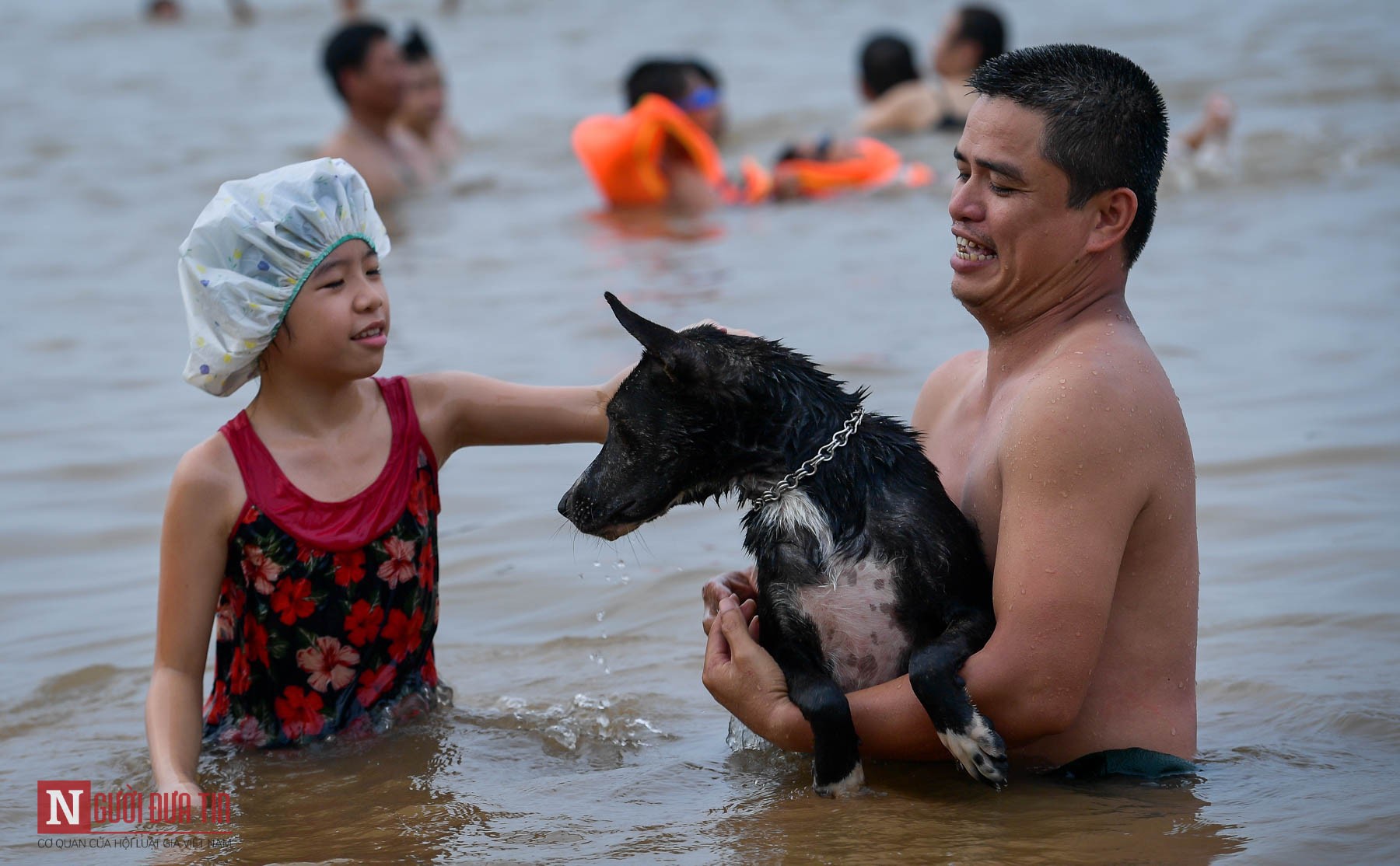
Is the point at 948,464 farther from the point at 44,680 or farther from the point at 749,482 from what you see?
the point at 44,680

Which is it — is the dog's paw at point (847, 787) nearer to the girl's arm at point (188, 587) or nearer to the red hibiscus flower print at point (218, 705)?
the girl's arm at point (188, 587)

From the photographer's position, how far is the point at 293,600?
4.35 metres

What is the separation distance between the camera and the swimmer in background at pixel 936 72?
679 inches

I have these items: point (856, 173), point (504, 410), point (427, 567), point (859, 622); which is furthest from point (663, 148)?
point (859, 622)

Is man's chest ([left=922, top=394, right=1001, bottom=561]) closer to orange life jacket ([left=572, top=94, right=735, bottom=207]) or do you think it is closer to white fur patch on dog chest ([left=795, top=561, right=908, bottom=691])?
white fur patch on dog chest ([left=795, top=561, right=908, bottom=691])

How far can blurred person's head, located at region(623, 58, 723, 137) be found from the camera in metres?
14.3

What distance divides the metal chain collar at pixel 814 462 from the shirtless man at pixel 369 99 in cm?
1024

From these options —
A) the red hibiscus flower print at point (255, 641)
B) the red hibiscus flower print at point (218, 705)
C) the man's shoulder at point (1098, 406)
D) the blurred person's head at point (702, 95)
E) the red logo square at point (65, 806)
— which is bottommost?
the red logo square at point (65, 806)

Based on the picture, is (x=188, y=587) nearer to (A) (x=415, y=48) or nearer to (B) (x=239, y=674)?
(B) (x=239, y=674)

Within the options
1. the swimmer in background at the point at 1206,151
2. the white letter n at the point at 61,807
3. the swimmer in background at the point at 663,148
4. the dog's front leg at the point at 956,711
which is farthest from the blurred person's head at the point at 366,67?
the dog's front leg at the point at 956,711

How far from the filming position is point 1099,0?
30.5 metres

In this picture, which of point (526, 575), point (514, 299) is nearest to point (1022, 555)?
point (526, 575)

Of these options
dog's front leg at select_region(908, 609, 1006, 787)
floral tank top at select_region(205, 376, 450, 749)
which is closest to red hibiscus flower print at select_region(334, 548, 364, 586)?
floral tank top at select_region(205, 376, 450, 749)

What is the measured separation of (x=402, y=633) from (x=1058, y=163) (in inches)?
89.6
